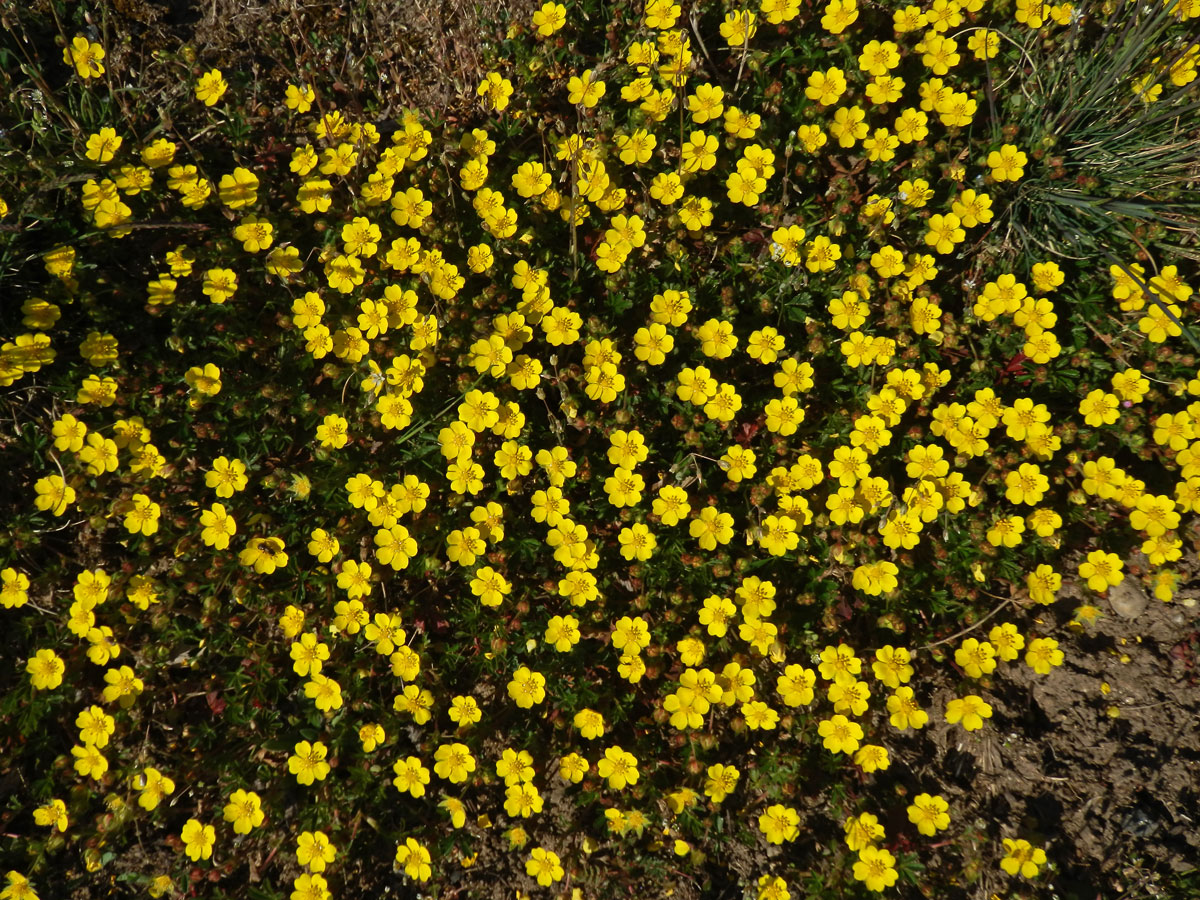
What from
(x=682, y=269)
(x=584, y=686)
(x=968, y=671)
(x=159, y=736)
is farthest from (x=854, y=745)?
(x=159, y=736)

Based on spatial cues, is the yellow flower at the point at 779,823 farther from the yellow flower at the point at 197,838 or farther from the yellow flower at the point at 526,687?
the yellow flower at the point at 197,838

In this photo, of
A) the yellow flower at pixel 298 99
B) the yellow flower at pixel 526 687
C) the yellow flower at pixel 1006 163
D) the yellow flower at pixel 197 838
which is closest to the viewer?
the yellow flower at pixel 197 838

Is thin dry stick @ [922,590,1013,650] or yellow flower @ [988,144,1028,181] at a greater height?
yellow flower @ [988,144,1028,181]

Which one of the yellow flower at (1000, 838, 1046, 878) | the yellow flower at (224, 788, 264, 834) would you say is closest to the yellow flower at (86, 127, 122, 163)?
the yellow flower at (224, 788, 264, 834)

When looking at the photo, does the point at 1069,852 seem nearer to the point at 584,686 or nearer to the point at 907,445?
the point at 907,445

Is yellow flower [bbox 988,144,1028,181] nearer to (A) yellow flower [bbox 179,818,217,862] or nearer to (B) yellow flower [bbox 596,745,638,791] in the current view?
(B) yellow flower [bbox 596,745,638,791]

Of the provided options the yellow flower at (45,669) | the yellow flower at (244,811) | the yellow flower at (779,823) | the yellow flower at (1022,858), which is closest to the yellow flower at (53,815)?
the yellow flower at (45,669)

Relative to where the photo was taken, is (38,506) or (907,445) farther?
(907,445)

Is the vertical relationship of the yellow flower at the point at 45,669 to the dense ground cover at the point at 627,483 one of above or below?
below
